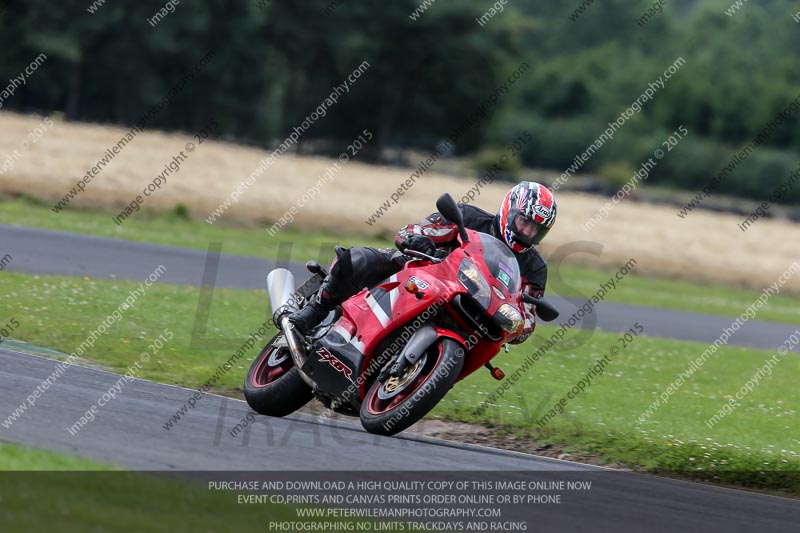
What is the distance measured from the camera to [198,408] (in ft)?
28.7

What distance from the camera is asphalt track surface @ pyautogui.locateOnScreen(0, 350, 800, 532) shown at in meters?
6.80

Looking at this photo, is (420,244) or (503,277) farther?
(420,244)

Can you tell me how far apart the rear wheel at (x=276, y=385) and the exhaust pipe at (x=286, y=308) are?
13 centimetres

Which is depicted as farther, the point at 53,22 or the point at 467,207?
the point at 53,22

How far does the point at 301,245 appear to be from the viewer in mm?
27922

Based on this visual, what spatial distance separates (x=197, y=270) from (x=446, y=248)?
11.6 meters

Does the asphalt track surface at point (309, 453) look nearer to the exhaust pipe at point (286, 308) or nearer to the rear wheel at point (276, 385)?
the rear wheel at point (276, 385)

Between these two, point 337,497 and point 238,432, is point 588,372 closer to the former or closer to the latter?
point 238,432

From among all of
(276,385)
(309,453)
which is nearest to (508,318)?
(309,453)

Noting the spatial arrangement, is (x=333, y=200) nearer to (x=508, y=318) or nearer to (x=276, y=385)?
(x=276, y=385)

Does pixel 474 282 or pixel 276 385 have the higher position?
pixel 474 282

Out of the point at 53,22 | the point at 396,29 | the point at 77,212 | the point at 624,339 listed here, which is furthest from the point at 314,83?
the point at 624,339

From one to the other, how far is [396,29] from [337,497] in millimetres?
64697

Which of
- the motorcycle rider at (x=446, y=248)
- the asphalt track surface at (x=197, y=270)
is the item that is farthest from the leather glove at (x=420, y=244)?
the asphalt track surface at (x=197, y=270)
